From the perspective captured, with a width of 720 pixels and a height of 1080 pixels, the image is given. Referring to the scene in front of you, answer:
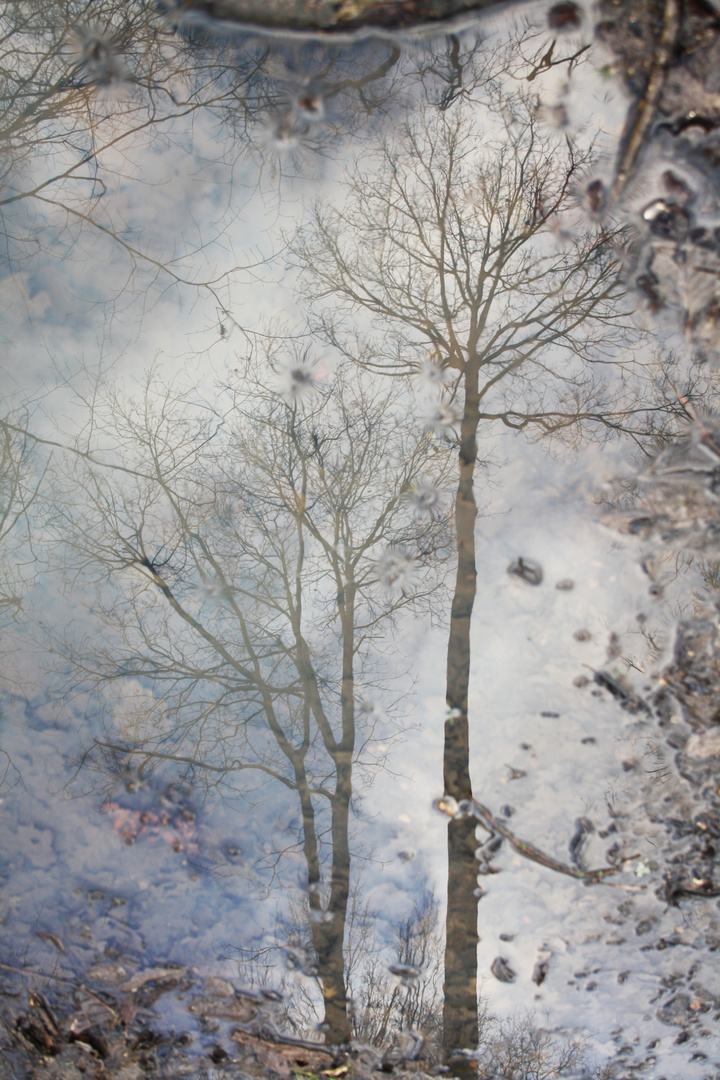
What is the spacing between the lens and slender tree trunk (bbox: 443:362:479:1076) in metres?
1.55

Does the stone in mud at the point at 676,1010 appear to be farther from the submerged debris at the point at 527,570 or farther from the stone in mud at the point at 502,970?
the submerged debris at the point at 527,570

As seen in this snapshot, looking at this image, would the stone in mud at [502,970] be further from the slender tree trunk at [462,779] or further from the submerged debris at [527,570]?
the submerged debris at [527,570]

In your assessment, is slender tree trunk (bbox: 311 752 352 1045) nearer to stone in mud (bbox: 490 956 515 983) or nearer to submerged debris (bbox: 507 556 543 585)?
stone in mud (bbox: 490 956 515 983)

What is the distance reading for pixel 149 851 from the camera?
165 cm

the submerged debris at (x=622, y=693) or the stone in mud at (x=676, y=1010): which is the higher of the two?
the submerged debris at (x=622, y=693)

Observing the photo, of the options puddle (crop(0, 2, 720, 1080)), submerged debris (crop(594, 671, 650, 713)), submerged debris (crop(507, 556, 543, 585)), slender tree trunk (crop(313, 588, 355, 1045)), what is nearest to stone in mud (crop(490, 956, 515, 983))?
puddle (crop(0, 2, 720, 1080))

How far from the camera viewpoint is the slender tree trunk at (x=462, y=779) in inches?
61.1

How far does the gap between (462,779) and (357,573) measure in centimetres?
87

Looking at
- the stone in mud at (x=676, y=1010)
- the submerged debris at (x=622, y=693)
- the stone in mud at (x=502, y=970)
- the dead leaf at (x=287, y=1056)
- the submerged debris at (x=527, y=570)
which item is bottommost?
the dead leaf at (x=287, y=1056)

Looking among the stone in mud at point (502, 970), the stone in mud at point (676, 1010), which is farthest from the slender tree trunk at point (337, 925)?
the stone in mud at point (676, 1010)

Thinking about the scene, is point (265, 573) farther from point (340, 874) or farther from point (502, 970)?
point (502, 970)

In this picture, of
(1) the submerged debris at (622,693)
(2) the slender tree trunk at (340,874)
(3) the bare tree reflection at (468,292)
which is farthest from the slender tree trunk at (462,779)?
(1) the submerged debris at (622,693)

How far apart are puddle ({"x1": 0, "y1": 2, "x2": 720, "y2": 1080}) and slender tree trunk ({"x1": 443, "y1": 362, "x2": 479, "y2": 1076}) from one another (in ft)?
0.04

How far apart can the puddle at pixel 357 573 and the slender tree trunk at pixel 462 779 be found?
0.01 meters
